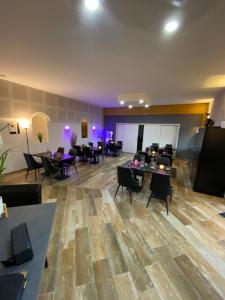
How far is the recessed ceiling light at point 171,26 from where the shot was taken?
5.05 ft

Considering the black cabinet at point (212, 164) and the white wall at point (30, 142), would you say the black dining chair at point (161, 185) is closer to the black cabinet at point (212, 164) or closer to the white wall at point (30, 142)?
the black cabinet at point (212, 164)

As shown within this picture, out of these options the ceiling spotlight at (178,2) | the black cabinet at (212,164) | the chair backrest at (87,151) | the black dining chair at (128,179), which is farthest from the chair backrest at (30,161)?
the black cabinet at (212,164)

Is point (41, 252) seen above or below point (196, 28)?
below

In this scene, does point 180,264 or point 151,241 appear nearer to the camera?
point 180,264

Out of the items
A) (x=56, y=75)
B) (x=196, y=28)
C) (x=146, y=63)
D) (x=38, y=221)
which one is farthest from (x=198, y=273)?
(x=56, y=75)

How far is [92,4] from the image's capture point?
4.49 feet

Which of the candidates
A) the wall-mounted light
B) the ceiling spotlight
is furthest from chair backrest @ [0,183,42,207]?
the wall-mounted light

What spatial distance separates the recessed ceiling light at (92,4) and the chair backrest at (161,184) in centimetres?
275

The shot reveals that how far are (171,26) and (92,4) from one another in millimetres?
947

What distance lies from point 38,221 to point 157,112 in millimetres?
8323

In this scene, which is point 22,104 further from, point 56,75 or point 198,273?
point 198,273

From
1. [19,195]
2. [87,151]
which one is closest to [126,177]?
[19,195]

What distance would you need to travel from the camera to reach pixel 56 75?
3645mm

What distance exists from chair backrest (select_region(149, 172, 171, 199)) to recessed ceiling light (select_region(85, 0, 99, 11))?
2.75 m
